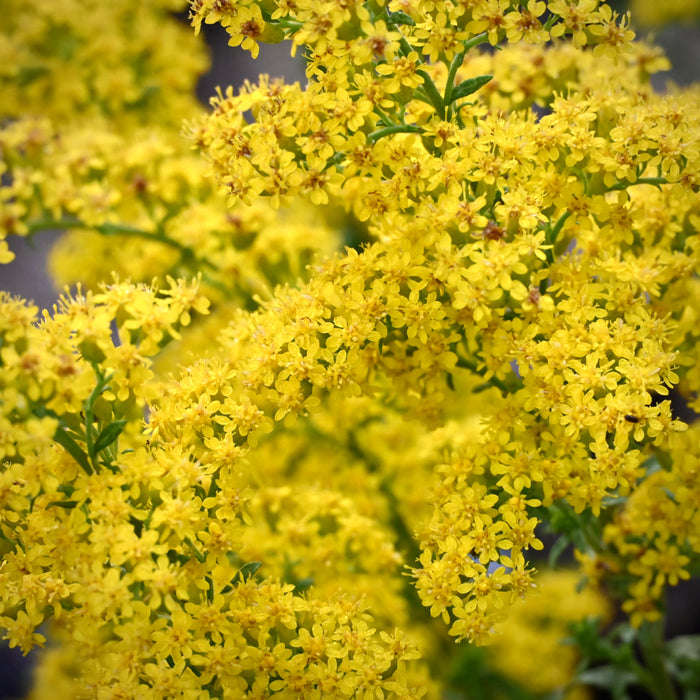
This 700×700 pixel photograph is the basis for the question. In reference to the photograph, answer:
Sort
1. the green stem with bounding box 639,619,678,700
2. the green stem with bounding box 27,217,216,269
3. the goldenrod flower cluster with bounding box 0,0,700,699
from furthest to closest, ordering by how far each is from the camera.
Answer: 1. the green stem with bounding box 27,217,216,269
2. the green stem with bounding box 639,619,678,700
3. the goldenrod flower cluster with bounding box 0,0,700,699

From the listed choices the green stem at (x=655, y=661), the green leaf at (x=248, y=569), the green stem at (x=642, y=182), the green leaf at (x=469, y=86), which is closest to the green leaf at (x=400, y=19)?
the green leaf at (x=469, y=86)

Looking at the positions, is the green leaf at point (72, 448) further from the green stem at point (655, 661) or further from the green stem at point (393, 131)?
the green stem at point (655, 661)

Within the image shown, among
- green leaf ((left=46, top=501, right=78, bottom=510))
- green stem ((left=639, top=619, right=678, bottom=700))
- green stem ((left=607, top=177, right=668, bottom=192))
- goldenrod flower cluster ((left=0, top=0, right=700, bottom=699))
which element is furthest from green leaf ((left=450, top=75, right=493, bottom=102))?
green stem ((left=639, top=619, right=678, bottom=700))

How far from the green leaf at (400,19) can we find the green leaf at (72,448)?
2.36ft

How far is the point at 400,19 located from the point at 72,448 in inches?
29.2

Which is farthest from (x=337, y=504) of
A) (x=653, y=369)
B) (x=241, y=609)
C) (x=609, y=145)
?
(x=609, y=145)

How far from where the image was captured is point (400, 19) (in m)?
1.04

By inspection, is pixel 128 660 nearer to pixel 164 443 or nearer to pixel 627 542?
pixel 164 443

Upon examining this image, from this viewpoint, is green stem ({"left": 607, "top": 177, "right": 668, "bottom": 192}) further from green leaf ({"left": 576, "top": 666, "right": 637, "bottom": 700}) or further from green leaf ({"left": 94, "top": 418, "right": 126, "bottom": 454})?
green leaf ({"left": 576, "top": 666, "right": 637, "bottom": 700})

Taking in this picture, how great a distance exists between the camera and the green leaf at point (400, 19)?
1039mm

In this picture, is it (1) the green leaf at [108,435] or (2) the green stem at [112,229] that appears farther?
(2) the green stem at [112,229]

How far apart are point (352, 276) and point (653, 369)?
0.43 metres

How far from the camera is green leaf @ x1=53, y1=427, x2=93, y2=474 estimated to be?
99cm

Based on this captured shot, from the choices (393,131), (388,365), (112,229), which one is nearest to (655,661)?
(388,365)
